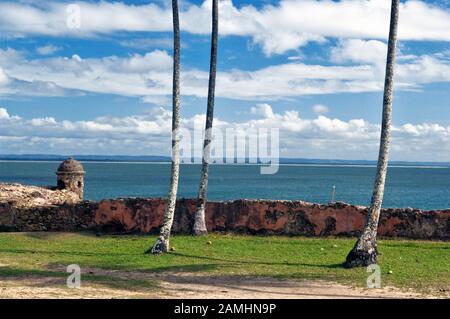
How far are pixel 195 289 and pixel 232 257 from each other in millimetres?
4885

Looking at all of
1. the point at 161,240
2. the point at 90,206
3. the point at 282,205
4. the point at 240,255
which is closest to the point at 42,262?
the point at 161,240

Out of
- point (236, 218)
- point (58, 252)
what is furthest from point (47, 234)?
point (236, 218)

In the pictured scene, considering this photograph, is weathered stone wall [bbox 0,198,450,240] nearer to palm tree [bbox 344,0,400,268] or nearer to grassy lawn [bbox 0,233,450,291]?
grassy lawn [bbox 0,233,450,291]

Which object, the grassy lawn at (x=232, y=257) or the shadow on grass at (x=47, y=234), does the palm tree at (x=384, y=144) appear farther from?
the shadow on grass at (x=47, y=234)

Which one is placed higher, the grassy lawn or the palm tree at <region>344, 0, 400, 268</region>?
the palm tree at <region>344, 0, 400, 268</region>

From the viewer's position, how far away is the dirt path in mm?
13227

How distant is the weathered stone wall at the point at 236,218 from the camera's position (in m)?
22.5

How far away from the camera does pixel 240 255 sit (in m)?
19.5

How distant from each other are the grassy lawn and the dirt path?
2.10 feet

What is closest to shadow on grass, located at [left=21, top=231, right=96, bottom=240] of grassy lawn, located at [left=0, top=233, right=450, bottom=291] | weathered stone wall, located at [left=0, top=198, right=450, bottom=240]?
grassy lawn, located at [left=0, top=233, right=450, bottom=291]

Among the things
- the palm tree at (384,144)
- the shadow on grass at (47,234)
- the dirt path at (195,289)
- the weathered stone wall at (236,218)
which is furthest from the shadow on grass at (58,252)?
the palm tree at (384,144)

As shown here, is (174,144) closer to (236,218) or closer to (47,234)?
(236,218)

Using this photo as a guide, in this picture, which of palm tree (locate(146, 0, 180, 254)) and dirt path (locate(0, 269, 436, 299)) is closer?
dirt path (locate(0, 269, 436, 299))
